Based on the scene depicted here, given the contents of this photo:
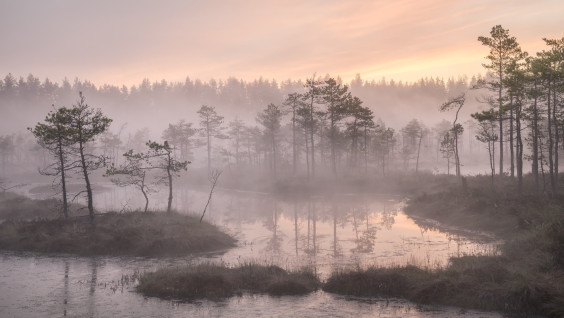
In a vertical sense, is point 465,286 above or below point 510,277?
below

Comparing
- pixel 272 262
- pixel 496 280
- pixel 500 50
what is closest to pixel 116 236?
pixel 272 262

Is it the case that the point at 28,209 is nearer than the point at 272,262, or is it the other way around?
the point at 272,262

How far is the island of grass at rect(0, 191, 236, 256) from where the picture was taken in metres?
26.9

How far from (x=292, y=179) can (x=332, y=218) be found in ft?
81.6

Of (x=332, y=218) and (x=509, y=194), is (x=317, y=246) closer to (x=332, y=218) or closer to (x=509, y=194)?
(x=332, y=218)

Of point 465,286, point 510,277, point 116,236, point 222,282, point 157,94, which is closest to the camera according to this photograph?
point 510,277

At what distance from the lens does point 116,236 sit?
2772 cm

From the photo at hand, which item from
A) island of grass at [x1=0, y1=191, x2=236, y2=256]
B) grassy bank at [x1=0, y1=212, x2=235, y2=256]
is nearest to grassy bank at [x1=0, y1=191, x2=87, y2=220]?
island of grass at [x1=0, y1=191, x2=236, y2=256]

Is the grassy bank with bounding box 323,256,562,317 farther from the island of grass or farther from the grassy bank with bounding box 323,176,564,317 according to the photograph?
the island of grass

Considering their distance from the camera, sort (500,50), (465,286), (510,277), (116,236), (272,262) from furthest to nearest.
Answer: (500,50) → (116,236) → (272,262) → (465,286) → (510,277)

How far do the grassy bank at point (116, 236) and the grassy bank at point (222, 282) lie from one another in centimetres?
700

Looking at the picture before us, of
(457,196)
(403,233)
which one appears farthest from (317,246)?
(457,196)

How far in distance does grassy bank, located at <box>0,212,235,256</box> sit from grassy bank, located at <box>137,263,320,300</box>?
7.00 meters

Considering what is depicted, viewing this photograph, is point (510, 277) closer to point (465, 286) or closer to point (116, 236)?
point (465, 286)
